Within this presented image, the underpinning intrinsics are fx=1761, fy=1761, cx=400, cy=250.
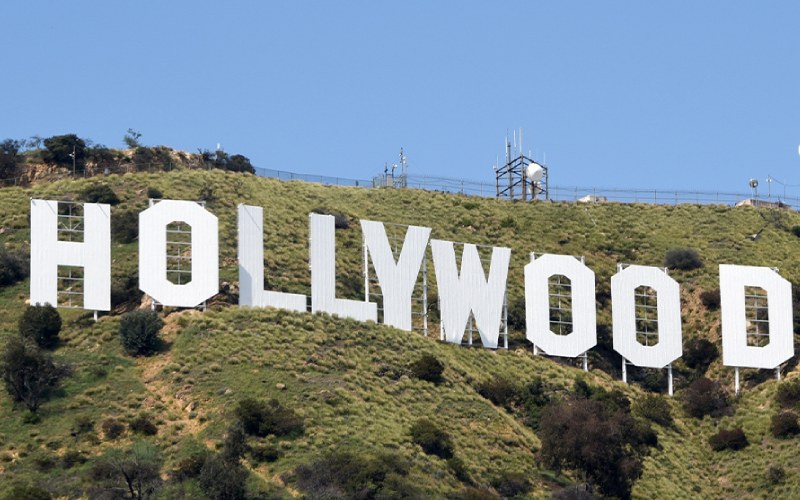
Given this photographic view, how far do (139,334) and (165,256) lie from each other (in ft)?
15.5

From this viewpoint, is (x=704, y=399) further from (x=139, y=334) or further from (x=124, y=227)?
(x=124, y=227)

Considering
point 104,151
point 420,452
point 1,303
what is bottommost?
point 420,452

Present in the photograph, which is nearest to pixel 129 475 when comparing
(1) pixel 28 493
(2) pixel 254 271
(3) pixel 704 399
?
(1) pixel 28 493

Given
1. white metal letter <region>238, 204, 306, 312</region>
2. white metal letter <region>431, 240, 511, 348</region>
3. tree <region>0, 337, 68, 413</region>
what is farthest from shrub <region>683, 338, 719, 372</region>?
tree <region>0, 337, 68, 413</region>

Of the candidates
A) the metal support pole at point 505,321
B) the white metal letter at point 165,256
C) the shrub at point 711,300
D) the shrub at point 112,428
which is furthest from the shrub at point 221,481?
the shrub at point 711,300

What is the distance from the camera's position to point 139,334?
73.1 metres

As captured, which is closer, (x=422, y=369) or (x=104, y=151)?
(x=422, y=369)

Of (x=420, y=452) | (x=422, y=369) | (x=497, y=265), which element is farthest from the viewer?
(x=497, y=265)

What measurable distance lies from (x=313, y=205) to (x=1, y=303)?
2365 centimetres

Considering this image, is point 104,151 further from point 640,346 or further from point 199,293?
point 640,346

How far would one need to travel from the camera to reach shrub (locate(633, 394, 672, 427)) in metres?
78.8

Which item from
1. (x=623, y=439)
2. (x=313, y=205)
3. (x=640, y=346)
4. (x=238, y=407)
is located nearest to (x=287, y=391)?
(x=238, y=407)

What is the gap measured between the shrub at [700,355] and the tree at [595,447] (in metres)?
18.0

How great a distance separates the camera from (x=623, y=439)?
67.7 metres
